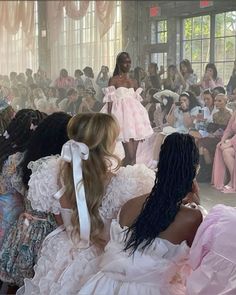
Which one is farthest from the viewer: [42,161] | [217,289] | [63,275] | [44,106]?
[44,106]

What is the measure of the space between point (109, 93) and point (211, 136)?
3.46 ft

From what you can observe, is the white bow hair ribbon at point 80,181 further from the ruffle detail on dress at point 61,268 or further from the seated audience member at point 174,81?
the seated audience member at point 174,81

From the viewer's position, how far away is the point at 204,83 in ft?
10.2

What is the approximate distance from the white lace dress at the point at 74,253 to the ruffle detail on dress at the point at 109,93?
47.0 inches

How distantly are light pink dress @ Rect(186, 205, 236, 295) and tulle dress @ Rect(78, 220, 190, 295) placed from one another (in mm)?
116

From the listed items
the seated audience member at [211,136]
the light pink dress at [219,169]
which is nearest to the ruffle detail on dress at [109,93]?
the seated audience member at [211,136]

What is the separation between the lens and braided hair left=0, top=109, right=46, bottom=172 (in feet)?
10.8

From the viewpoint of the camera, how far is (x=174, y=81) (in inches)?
130

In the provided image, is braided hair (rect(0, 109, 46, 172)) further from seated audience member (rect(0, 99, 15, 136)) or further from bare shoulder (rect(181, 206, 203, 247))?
bare shoulder (rect(181, 206, 203, 247))

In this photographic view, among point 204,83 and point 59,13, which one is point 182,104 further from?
point 59,13

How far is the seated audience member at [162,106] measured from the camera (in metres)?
3.35

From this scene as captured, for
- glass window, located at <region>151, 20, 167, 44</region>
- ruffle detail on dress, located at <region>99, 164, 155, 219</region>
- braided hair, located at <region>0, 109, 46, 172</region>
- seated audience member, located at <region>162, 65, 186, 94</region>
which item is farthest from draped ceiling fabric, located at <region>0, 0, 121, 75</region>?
ruffle detail on dress, located at <region>99, 164, 155, 219</region>

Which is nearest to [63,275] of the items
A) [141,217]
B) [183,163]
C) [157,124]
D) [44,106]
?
[141,217]

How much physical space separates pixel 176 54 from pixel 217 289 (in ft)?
5.79
